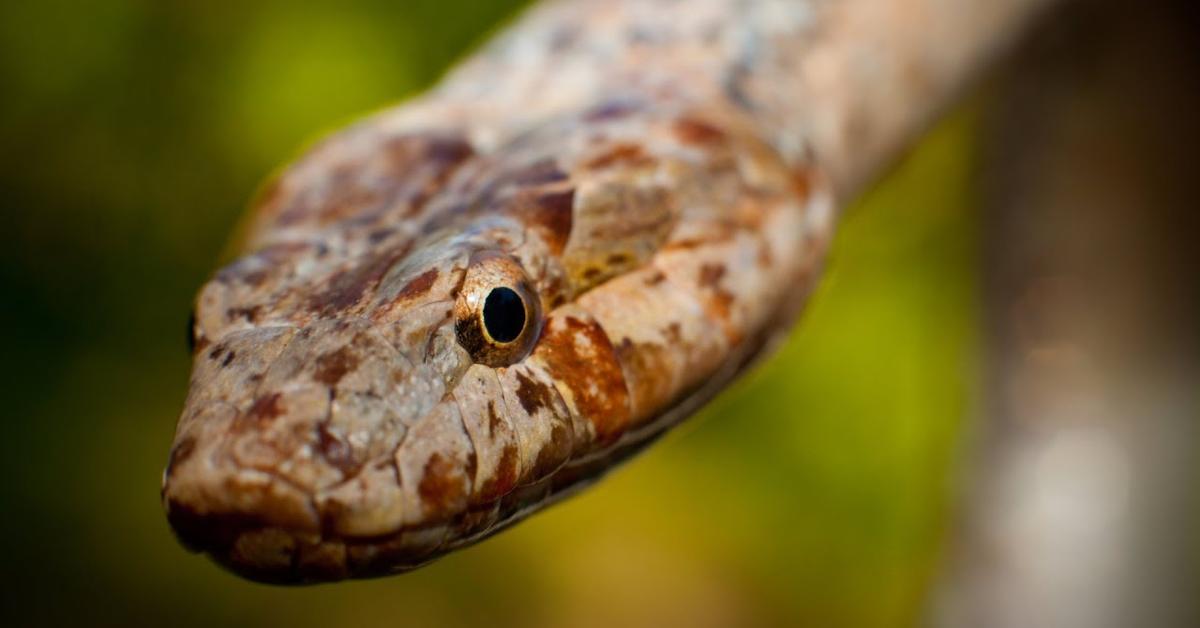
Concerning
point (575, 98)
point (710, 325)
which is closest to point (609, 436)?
point (710, 325)

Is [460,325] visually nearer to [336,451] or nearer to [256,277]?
[336,451]

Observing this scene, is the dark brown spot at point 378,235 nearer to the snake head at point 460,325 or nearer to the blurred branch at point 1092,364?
the snake head at point 460,325

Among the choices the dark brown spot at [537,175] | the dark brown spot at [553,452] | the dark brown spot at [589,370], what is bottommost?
the dark brown spot at [553,452]

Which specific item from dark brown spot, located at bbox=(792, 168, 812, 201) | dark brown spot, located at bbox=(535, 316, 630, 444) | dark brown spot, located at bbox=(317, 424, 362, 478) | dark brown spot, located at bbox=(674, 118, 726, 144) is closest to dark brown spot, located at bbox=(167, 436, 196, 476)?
Answer: dark brown spot, located at bbox=(317, 424, 362, 478)

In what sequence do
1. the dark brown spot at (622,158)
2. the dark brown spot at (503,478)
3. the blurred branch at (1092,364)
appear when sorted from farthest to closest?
the blurred branch at (1092,364) < the dark brown spot at (622,158) < the dark brown spot at (503,478)

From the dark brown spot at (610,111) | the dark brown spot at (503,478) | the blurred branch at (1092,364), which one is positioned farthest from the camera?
the blurred branch at (1092,364)

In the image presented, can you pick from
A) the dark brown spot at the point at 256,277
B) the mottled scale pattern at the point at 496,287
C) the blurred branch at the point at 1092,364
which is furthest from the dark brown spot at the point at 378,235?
the blurred branch at the point at 1092,364
